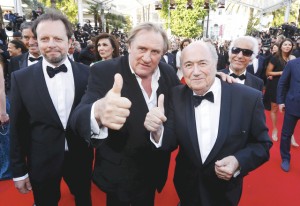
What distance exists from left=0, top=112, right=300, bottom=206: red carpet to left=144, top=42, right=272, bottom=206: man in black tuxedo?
1.23 m

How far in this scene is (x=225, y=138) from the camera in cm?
156

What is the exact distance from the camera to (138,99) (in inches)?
64.6

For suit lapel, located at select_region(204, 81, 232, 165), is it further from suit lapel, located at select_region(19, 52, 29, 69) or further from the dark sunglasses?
suit lapel, located at select_region(19, 52, 29, 69)

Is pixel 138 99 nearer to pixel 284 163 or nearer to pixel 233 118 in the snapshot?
pixel 233 118

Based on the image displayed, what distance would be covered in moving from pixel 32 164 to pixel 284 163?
10.3 feet

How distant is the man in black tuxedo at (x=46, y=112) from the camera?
1.81m

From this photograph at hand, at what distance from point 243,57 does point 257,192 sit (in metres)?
1.59

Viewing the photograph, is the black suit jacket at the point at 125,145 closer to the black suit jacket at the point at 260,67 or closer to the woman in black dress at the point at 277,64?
the black suit jacket at the point at 260,67

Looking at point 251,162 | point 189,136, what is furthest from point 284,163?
point 189,136

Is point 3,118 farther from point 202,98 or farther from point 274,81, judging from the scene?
point 274,81

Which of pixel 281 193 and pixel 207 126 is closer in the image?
pixel 207 126

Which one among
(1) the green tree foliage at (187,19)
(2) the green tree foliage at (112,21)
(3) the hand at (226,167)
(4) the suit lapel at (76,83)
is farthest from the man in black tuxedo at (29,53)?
(2) the green tree foliage at (112,21)

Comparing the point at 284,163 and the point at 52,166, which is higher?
the point at 52,166

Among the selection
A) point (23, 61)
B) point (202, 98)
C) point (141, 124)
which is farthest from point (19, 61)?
point (202, 98)
